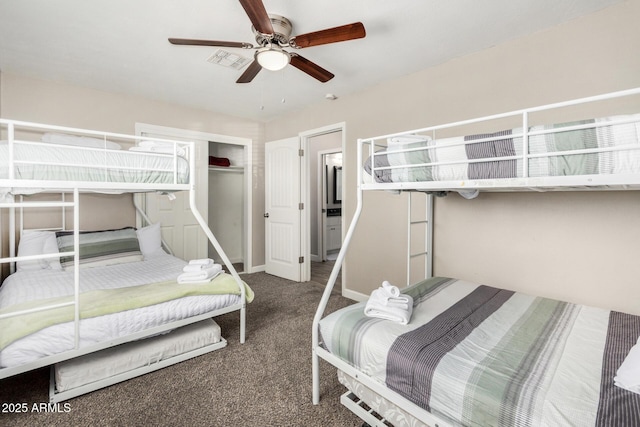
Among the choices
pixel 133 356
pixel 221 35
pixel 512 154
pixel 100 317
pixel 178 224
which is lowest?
pixel 133 356

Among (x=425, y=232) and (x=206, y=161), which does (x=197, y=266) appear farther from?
(x=206, y=161)

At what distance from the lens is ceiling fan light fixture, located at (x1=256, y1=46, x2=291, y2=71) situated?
Answer: 6.42 ft

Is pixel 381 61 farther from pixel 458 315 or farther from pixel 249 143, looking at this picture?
pixel 249 143

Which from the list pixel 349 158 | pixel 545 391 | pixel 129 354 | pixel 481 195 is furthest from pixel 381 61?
pixel 129 354

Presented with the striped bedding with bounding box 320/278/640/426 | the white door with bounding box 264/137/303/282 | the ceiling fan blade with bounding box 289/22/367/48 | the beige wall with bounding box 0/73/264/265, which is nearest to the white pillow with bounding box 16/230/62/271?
the beige wall with bounding box 0/73/264/265

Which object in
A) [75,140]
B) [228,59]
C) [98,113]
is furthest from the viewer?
[98,113]

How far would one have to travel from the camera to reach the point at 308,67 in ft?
7.31

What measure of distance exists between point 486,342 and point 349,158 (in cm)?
245

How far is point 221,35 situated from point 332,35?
941mm

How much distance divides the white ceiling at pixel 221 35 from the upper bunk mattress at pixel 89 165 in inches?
36.3

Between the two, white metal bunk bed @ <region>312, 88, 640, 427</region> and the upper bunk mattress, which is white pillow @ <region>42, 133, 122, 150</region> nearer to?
the upper bunk mattress

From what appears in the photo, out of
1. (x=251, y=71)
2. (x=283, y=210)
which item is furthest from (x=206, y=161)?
(x=251, y=71)

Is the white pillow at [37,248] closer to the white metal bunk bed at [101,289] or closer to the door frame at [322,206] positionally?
the white metal bunk bed at [101,289]

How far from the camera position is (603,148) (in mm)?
1146
